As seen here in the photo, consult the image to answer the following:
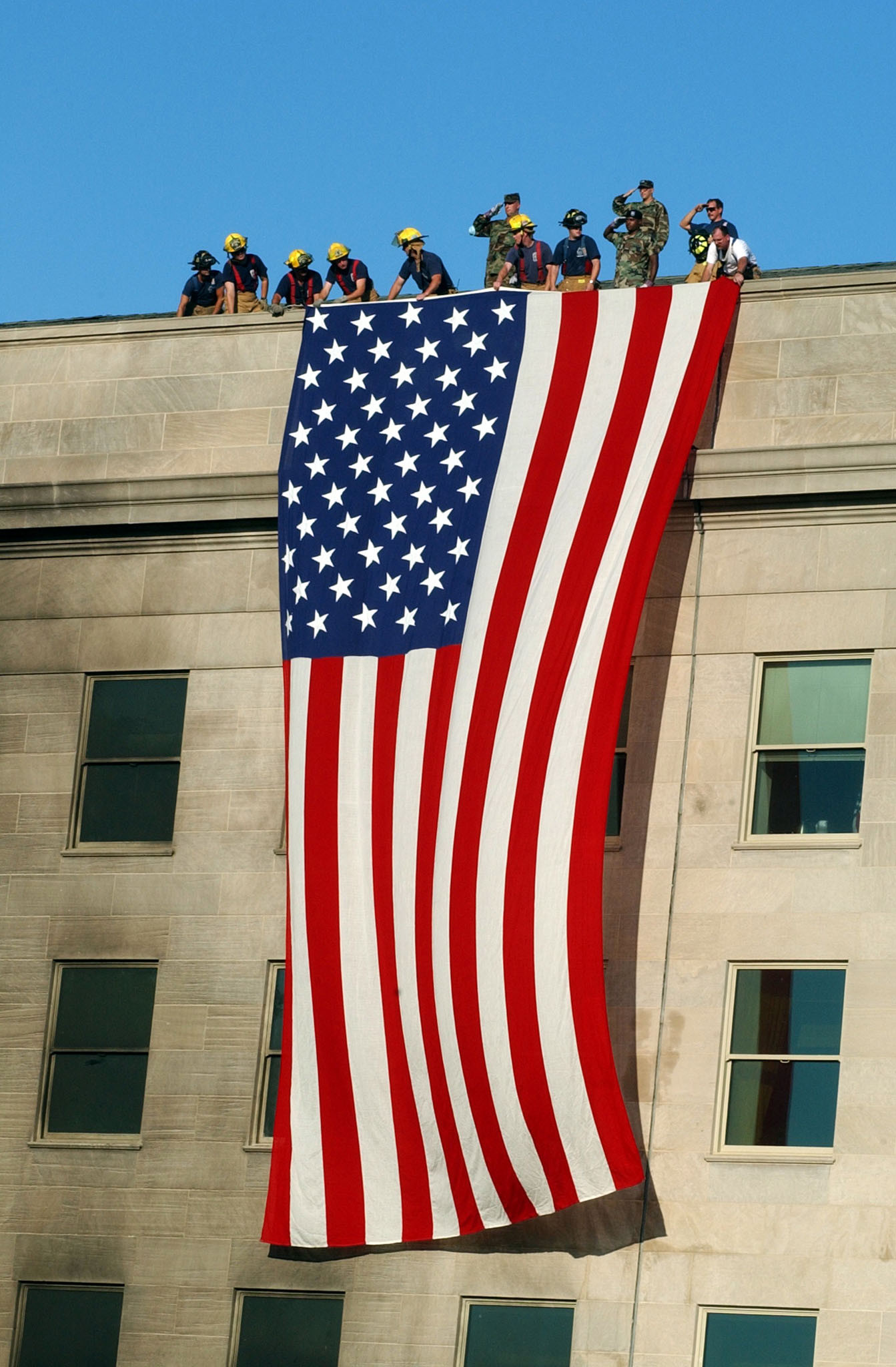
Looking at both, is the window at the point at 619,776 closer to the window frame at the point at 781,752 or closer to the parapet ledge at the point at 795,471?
the window frame at the point at 781,752

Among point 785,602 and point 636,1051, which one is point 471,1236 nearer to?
point 636,1051

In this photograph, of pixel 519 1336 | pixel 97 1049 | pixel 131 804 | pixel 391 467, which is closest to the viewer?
pixel 519 1336

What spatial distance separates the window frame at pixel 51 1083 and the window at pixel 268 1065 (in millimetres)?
1446

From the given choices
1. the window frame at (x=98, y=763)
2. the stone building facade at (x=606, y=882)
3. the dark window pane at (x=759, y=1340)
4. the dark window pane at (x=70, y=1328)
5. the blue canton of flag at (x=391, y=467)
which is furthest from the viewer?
the window frame at (x=98, y=763)

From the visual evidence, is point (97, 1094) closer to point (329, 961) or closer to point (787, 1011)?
point (329, 961)

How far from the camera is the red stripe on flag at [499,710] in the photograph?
1131 inches

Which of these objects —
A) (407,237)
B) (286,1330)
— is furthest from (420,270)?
(286,1330)

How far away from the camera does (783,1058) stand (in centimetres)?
2897

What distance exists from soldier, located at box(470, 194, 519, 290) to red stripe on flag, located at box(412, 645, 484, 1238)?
6.66 m

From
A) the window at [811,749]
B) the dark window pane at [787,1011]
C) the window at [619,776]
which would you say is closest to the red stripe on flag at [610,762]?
the window at [619,776]

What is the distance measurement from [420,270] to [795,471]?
6.23 metres

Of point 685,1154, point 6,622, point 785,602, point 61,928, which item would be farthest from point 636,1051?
point 6,622

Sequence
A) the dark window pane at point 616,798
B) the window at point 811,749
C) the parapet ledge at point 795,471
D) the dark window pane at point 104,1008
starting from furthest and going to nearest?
1. the dark window pane at point 104,1008
2. the dark window pane at point 616,798
3. the parapet ledge at point 795,471
4. the window at point 811,749

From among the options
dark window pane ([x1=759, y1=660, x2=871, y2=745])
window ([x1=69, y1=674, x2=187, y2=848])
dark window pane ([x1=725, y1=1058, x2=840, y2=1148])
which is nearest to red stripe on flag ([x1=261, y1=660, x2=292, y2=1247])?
window ([x1=69, y1=674, x2=187, y2=848])
